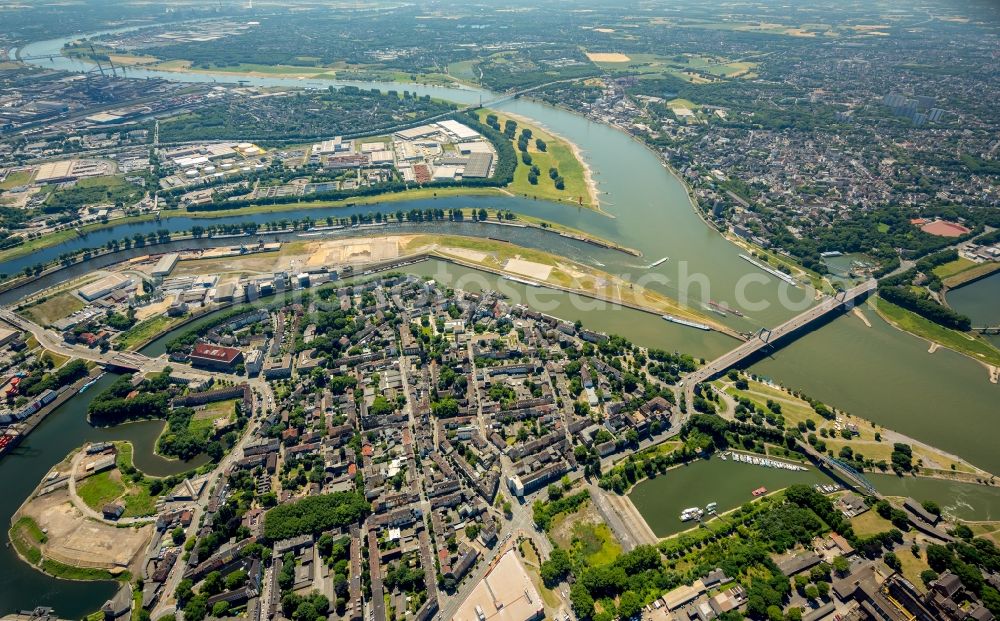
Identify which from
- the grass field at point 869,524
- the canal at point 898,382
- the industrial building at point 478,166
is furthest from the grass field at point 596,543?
the industrial building at point 478,166

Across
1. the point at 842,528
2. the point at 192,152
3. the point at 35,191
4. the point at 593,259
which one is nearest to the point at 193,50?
the point at 192,152

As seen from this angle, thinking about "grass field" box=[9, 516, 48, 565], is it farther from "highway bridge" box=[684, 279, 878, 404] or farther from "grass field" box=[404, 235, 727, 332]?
"highway bridge" box=[684, 279, 878, 404]

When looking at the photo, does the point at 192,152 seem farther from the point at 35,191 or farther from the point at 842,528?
the point at 842,528

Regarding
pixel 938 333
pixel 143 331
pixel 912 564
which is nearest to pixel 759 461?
pixel 912 564

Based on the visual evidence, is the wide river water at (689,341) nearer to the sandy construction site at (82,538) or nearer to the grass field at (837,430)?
the sandy construction site at (82,538)

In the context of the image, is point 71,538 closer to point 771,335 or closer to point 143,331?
point 143,331

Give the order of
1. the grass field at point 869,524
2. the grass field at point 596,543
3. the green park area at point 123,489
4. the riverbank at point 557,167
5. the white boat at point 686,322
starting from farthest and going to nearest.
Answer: the riverbank at point 557,167, the white boat at point 686,322, the green park area at point 123,489, the grass field at point 869,524, the grass field at point 596,543

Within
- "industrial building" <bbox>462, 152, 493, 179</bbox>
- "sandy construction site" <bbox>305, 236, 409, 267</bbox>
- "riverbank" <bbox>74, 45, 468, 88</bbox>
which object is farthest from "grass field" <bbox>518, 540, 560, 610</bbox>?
"riverbank" <bbox>74, 45, 468, 88</bbox>
